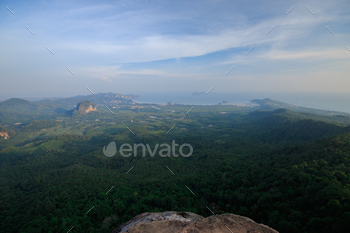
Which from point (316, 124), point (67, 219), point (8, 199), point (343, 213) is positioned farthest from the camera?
point (316, 124)

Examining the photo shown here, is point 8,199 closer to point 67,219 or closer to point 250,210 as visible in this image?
point 67,219

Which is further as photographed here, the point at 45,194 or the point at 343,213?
the point at 45,194

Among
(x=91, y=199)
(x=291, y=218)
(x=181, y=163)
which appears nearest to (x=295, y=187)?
(x=291, y=218)

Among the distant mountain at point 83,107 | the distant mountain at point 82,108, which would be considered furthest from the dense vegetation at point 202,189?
the distant mountain at point 83,107

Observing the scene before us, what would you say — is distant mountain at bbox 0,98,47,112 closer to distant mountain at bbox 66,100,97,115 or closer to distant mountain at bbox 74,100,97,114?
distant mountain at bbox 66,100,97,115

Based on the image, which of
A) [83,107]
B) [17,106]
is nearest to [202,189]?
[83,107]

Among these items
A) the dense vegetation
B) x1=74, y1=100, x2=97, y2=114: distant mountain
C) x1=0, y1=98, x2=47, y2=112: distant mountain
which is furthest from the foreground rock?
x1=0, y1=98, x2=47, y2=112: distant mountain

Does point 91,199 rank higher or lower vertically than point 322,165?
lower

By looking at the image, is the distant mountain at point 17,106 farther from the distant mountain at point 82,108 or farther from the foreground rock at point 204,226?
the foreground rock at point 204,226

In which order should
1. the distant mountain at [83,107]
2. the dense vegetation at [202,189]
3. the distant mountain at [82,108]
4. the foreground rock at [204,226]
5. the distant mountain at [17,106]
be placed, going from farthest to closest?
the distant mountain at [17,106]
the distant mountain at [83,107]
the distant mountain at [82,108]
the dense vegetation at [202,189]
the foreground rock at [204,226]

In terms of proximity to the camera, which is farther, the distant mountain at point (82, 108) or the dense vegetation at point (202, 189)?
the distant mountain at point (82, 108)

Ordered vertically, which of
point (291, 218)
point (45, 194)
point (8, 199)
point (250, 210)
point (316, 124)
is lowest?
point (8, 199)
